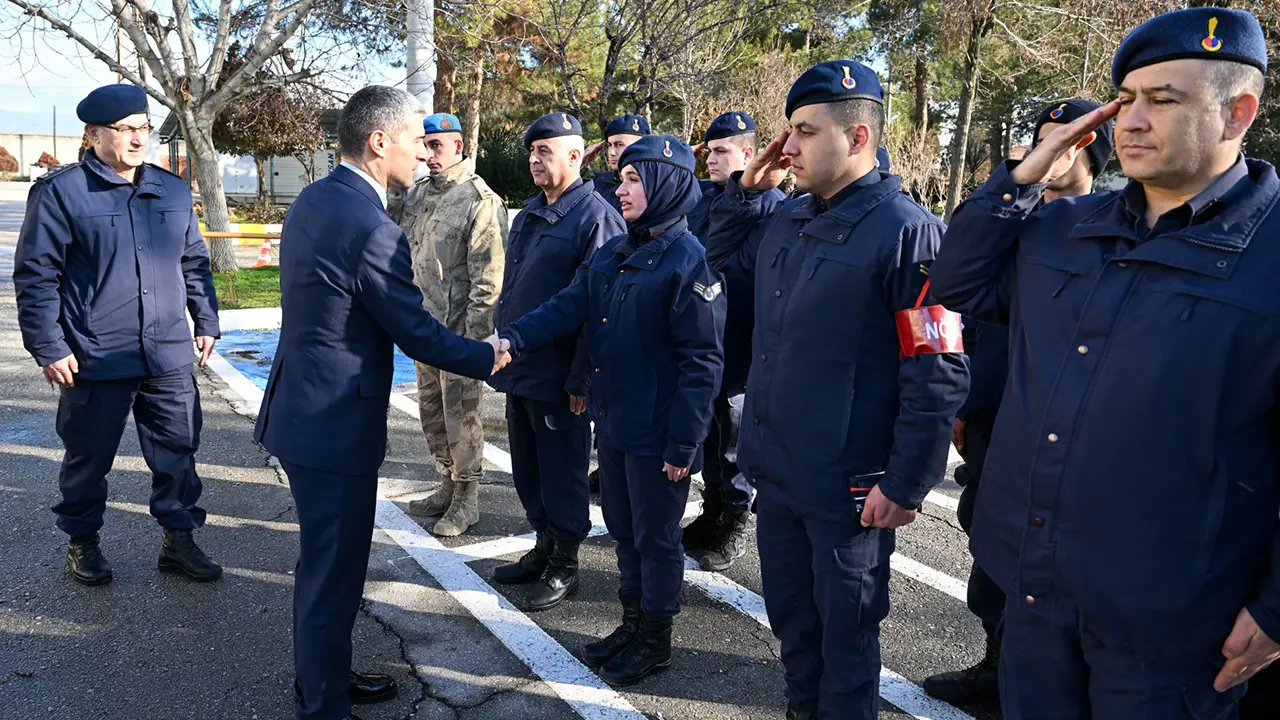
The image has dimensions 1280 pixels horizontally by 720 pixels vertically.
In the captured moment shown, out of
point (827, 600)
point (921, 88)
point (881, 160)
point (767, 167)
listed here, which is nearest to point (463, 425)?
point (767, 167)

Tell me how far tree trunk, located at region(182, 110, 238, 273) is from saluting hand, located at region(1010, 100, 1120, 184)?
14878mm

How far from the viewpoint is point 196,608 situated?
385cm

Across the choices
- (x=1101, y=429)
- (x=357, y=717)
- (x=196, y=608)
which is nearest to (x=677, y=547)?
(x=357, y=717)

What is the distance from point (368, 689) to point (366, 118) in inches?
78.6

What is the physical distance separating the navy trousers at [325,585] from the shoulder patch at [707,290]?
4.52ft

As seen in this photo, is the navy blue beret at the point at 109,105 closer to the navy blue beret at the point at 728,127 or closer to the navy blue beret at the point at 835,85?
the navy blue beret at the point at 728,127

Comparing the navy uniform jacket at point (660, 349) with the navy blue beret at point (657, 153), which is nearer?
the navy uniform jacket at point (660, 349)

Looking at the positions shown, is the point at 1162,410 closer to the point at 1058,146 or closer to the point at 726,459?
the point at 1058,146

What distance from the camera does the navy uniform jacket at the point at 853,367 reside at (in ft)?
8.09

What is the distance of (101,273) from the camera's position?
156 inches

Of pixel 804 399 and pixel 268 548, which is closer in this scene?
pixel 804 399

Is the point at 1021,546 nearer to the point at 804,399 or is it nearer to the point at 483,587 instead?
the point at 804,399

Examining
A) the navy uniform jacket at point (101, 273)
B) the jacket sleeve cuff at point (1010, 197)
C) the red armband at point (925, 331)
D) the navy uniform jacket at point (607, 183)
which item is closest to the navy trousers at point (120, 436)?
the navy uniform jacket at point (101, 273)

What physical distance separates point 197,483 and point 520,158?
27.7m
